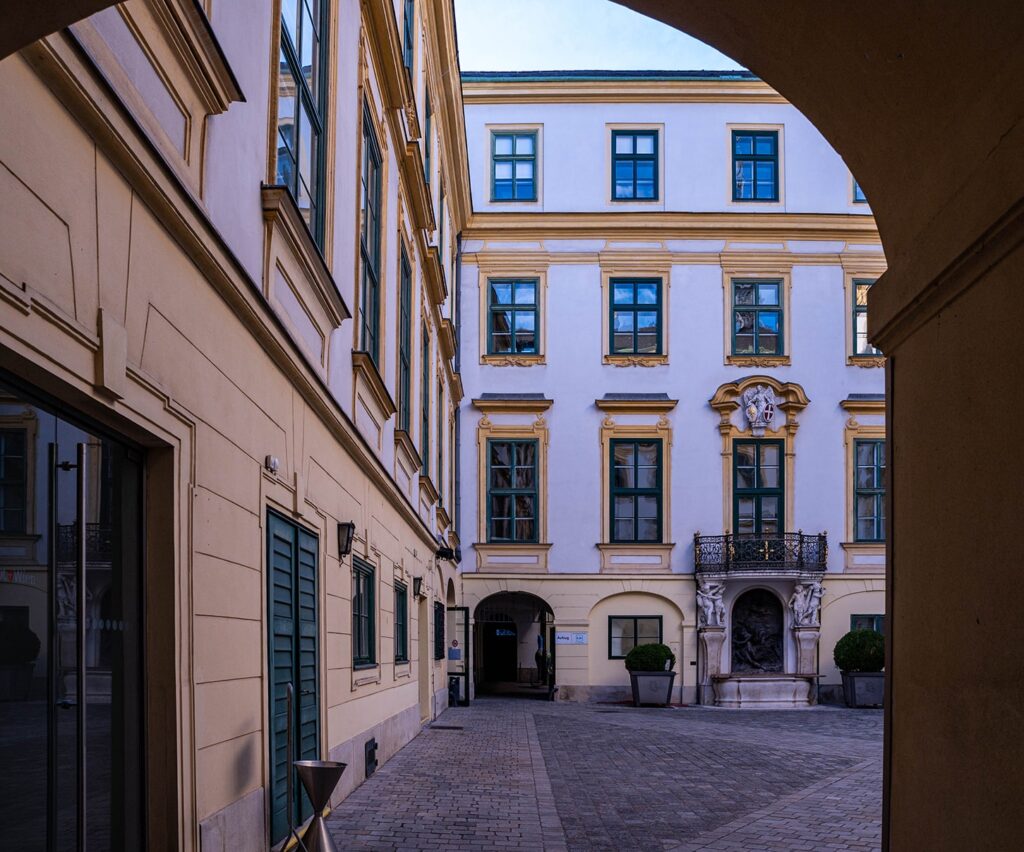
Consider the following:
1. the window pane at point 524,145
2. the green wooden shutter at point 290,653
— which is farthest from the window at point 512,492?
the green wooden shutter at point 290,653

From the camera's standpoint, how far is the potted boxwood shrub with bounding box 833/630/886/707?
27.0 m

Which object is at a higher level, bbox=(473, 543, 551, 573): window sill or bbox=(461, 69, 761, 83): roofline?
bbox=(461, 69, 761, 83): roofline

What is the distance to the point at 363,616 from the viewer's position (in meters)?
12.6

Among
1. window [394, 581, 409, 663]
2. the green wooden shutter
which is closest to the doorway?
the green wooden shutter

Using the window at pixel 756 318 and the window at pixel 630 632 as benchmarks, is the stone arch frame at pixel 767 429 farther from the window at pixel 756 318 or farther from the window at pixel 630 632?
the window at pixel 630 632

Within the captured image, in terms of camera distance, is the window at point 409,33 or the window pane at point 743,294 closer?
the window at point 409,33

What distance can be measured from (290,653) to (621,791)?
5049 mm

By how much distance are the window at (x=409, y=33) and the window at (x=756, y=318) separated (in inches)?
590

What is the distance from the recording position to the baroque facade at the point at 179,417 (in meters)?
4.14

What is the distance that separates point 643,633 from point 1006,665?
26413 millimetres

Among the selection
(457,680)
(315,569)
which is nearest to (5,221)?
(315,569)

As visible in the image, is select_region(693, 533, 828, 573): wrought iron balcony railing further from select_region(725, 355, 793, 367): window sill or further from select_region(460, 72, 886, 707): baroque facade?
select_region(725, 355, 793, 367): window sill

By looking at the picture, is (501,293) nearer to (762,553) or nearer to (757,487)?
(757,487)

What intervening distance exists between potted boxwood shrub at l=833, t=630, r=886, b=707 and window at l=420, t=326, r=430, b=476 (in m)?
11.9
